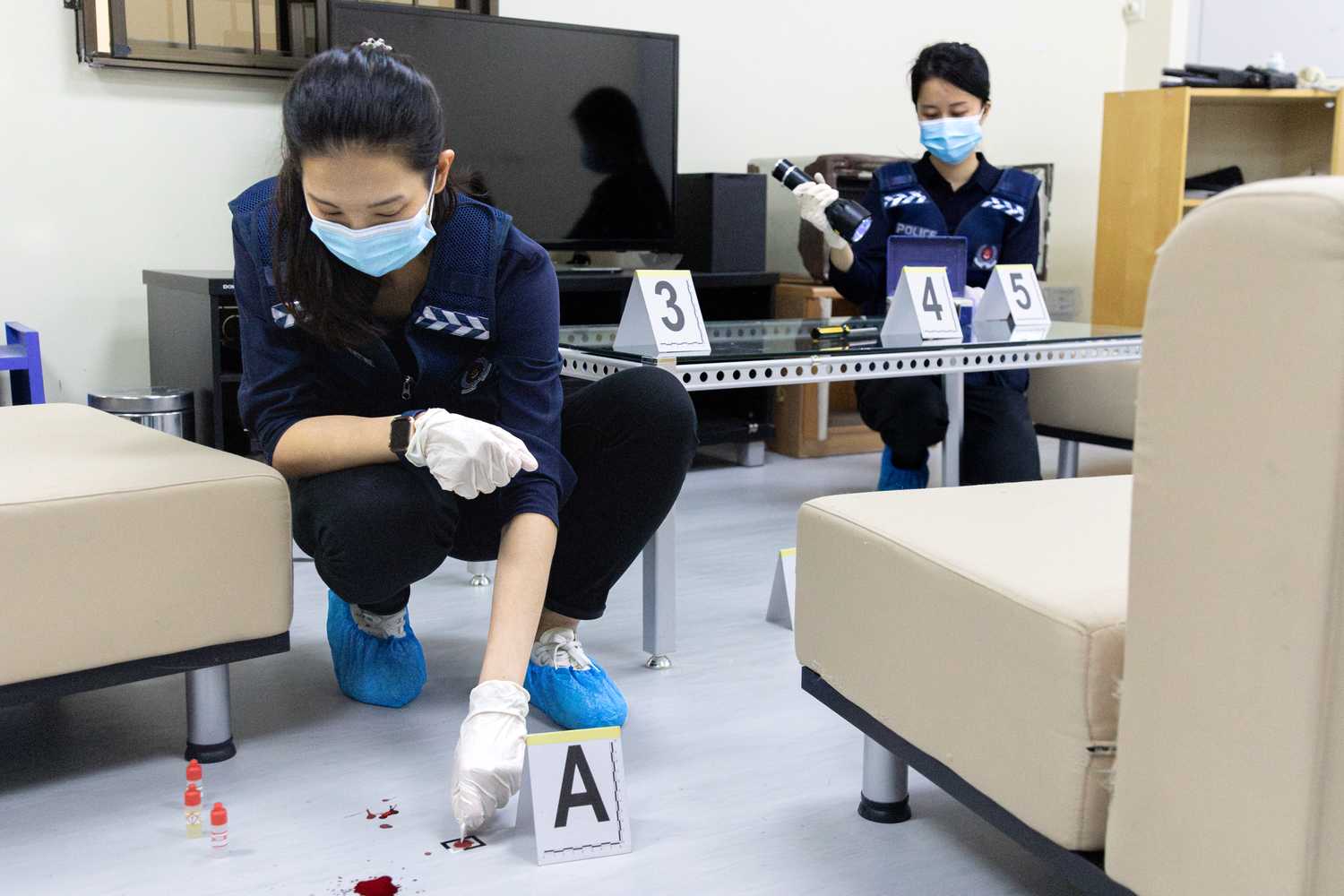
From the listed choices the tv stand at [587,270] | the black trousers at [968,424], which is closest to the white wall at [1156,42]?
the tv stand at [587,270]

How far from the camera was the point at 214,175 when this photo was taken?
9.24 ft

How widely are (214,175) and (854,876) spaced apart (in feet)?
7.54

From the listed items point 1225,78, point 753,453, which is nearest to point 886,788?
point 753,453

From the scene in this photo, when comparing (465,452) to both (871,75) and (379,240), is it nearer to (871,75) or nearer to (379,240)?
(379,240)

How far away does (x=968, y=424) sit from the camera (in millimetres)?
2414

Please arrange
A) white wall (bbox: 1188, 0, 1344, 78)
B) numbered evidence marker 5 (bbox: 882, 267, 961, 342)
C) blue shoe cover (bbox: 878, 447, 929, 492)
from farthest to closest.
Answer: white wall (bbox: 1188, 0, 1344, 78)
blue shoe cover (bbox: 878, 447, 929, 492)
numbered evidence marker 5 (bbox: 882, 267, 961, 342)

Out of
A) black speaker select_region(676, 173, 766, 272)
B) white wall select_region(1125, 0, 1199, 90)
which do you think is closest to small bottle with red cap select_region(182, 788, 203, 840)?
black speaker select_region(676, 173, 766, 272)

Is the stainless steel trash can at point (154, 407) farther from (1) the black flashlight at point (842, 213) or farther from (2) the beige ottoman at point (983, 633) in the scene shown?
(2) the beige ottoman at point (983, 633)

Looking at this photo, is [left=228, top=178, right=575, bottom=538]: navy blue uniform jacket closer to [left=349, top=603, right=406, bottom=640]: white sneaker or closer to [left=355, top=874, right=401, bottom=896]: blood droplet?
[left=349, top=603, right=406, bottom=640]: white sneaker

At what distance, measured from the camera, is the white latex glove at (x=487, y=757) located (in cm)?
111

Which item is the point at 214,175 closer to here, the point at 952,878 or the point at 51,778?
the point at 51,778

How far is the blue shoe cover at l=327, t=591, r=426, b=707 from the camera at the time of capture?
1.49 m

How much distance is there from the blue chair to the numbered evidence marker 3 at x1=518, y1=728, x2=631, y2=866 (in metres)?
1.66

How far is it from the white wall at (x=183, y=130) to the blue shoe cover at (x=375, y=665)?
60.3 inches
